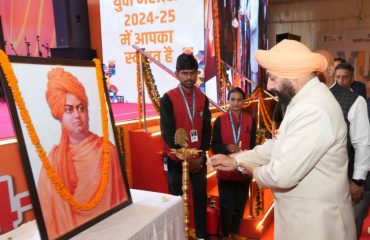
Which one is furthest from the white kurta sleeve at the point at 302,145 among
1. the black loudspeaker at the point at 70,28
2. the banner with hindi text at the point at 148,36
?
the black loudspeaker at the point at 70,28

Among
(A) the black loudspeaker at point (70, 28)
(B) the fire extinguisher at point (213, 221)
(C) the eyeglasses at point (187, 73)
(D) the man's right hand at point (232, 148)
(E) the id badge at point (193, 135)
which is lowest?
(B) the fire extinguisher at point (213, 221)

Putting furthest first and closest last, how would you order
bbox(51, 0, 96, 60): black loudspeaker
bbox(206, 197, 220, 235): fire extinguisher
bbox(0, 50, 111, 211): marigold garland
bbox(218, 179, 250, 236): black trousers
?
bbox(51, 0, 96, 60): black loudspeaker
bbox(206, 197, 220, 235): fire extinguisher
bbox(218, 179, 250, 236): black trousers
bbox(0, 50, 111, 211): marigold garland

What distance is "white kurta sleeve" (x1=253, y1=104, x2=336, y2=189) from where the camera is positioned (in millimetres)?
1410

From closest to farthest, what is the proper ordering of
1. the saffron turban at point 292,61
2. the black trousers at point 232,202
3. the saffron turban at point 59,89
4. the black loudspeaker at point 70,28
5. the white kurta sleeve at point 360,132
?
1. the saffron turban at point 59,89
2. the saffron turban at point 292,61
3. the white kurta sleeve at point 360,132
4. the black trousers at point 232,202
5. the black loudspeaker at point 70,28

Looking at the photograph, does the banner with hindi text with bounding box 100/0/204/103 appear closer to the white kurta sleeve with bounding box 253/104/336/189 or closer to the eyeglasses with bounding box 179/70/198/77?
the eyeglasses with bounding box 179/70/198/77

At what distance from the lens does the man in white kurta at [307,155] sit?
1.43 metres

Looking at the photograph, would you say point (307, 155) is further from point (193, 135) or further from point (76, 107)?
point (193, 135)

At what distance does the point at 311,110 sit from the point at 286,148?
210mm

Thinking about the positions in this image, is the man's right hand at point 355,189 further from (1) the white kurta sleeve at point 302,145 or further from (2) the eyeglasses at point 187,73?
(2) the eyeglasses at point 187,73

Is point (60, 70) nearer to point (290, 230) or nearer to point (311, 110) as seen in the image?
point (311, 110)

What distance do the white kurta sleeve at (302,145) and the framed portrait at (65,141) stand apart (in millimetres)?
861

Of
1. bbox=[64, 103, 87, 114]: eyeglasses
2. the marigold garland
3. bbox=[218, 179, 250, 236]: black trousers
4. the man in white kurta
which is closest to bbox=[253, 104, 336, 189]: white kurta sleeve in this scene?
the man in white kurta

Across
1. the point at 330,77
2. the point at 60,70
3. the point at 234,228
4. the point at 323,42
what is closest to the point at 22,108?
the point at 60,70

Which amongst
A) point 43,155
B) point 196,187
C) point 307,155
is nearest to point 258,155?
point 307,155
